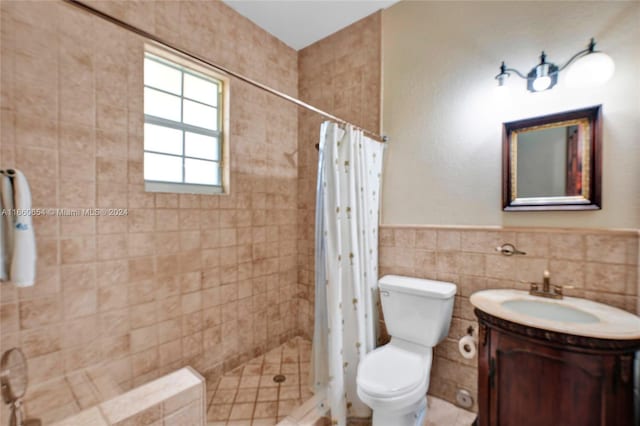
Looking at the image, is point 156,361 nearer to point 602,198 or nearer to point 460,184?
point 460,184

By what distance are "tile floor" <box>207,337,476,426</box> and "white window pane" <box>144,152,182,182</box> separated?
152 centimetres

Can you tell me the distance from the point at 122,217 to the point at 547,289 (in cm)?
241

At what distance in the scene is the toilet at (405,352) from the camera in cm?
133

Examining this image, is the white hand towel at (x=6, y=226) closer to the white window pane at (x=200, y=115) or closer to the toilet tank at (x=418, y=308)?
the white window pane at (x=200, y=115)

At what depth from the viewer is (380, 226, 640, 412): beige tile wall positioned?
4.36ft

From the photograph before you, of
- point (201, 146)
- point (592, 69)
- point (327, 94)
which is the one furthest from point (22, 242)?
point (592, 69)

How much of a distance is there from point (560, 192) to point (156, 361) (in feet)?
8.51

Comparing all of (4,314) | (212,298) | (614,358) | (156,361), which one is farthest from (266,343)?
(614,358)

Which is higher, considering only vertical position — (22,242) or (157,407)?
(22,242)

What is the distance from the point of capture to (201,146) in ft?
6.91

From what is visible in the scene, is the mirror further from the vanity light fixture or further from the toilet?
the toilet

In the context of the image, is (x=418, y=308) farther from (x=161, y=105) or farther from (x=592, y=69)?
(x=161, y=105)

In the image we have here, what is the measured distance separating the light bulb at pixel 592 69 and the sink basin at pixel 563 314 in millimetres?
1097

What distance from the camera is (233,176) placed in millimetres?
2174
